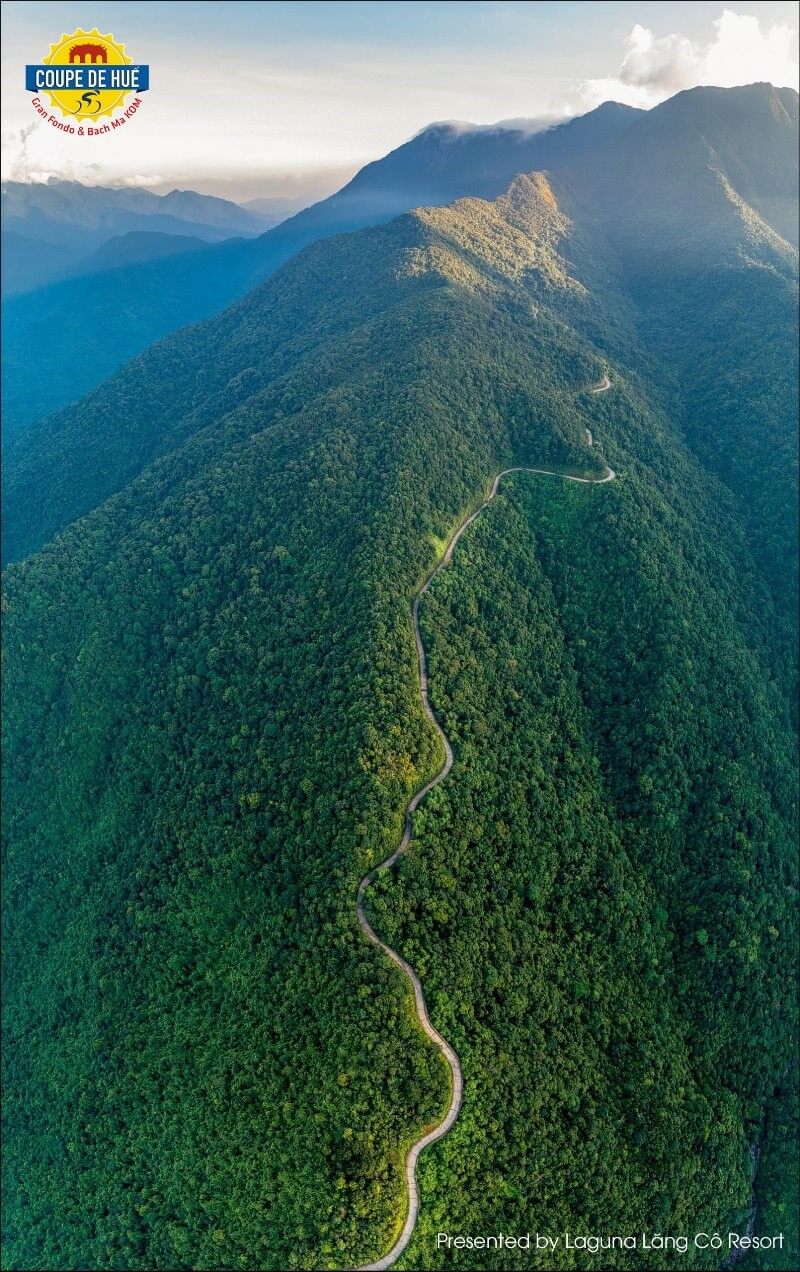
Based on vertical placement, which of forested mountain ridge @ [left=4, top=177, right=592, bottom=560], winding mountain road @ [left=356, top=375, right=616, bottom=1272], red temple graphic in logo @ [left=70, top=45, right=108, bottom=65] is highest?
red temple graphic in logo @ [left=70, top=45, right=108, bottom=65]

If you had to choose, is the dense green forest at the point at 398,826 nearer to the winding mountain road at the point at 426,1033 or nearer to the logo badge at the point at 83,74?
the winding mountain road at the point at 426,1033

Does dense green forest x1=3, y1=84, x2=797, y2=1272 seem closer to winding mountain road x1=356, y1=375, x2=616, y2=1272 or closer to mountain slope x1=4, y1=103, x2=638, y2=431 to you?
winding mountain road x1=356, y1=375, x2=616, y2=1272

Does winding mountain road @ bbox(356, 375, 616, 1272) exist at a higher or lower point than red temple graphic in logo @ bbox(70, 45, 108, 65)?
lower

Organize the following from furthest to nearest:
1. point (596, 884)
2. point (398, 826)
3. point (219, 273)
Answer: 1. point (219, 273)
2. point (596, 884)
3. point (398, 826)

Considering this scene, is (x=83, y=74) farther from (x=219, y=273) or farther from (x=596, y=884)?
(x=219, y=273)

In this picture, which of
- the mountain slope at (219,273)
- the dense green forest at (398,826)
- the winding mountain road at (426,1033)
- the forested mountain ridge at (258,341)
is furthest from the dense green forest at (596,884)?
the mountain slope at (219,273)

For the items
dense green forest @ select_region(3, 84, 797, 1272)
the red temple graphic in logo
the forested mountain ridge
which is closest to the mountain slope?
the forested mountain ridge

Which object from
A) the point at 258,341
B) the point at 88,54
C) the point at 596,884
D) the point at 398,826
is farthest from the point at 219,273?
the point at 596,884
